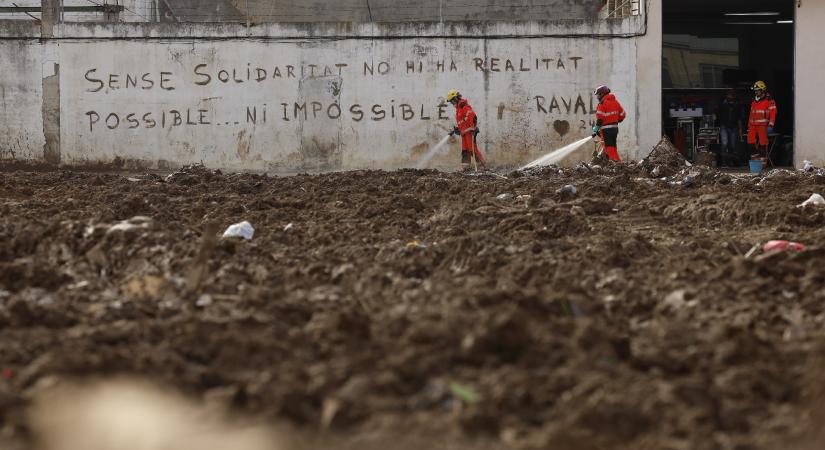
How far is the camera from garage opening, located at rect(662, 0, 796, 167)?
2445 cm

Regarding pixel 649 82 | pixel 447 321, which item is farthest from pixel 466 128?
pixel 447 321

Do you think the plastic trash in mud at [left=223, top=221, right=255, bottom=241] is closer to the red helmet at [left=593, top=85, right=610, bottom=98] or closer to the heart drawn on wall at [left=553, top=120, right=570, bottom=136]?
the red helmet at [left=593, top=85, right=610, bottom=98]

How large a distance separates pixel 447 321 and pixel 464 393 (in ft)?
2.44

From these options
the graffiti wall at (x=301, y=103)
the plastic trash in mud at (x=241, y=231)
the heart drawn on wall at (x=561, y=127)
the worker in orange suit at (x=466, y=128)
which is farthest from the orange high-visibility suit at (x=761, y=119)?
the plastic trash in mud at (x=241, y=231)

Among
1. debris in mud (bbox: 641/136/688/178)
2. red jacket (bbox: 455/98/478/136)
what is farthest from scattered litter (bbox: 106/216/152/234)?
red jacket (bbox: 455/98/478/136)

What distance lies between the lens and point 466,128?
759 inches

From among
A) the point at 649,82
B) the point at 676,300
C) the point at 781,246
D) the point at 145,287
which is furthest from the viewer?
the point at 649,82

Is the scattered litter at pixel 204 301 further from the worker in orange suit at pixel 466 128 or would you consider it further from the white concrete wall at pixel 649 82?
the white concrete wall at pixel 649 82

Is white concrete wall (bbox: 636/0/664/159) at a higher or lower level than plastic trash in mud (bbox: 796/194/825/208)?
higher

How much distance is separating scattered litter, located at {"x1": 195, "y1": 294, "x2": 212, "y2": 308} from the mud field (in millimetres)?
50

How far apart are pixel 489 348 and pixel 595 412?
A: 77cm

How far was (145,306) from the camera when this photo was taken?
6.26 metres

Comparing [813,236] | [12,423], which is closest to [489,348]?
[12,423]

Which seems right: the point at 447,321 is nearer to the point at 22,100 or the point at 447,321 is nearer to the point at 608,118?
the point at 608,118
